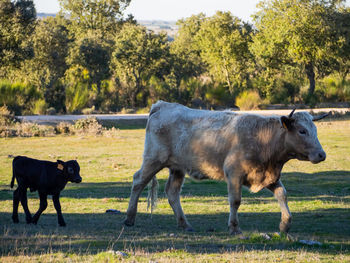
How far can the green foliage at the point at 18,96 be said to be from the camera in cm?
3866

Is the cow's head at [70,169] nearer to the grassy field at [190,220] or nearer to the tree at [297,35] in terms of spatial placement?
the grassy field at [190,220]

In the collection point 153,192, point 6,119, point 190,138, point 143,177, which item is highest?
point 190,138

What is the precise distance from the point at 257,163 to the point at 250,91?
40.7 m

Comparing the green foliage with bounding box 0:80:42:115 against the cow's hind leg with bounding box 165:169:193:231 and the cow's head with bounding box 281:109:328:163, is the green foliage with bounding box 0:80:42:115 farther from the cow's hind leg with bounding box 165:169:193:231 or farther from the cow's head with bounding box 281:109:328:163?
the cow's head with bounding box 281:109:328:163

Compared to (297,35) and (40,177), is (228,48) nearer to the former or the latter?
(297,35)

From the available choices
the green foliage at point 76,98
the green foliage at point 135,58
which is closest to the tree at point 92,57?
the green foliage at point 135,58

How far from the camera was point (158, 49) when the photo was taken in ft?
162

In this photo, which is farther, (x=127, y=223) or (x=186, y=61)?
(x=186, y=61)

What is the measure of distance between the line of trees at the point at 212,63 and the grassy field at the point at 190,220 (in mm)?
25928

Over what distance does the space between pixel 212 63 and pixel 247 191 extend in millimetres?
41418

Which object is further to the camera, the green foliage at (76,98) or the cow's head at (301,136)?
the green foliage at (76,98)

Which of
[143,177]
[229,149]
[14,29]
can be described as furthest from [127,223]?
[14,29]

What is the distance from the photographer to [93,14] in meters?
75.4

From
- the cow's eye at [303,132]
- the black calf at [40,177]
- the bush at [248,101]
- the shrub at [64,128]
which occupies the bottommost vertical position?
the shrub at [64,128]
